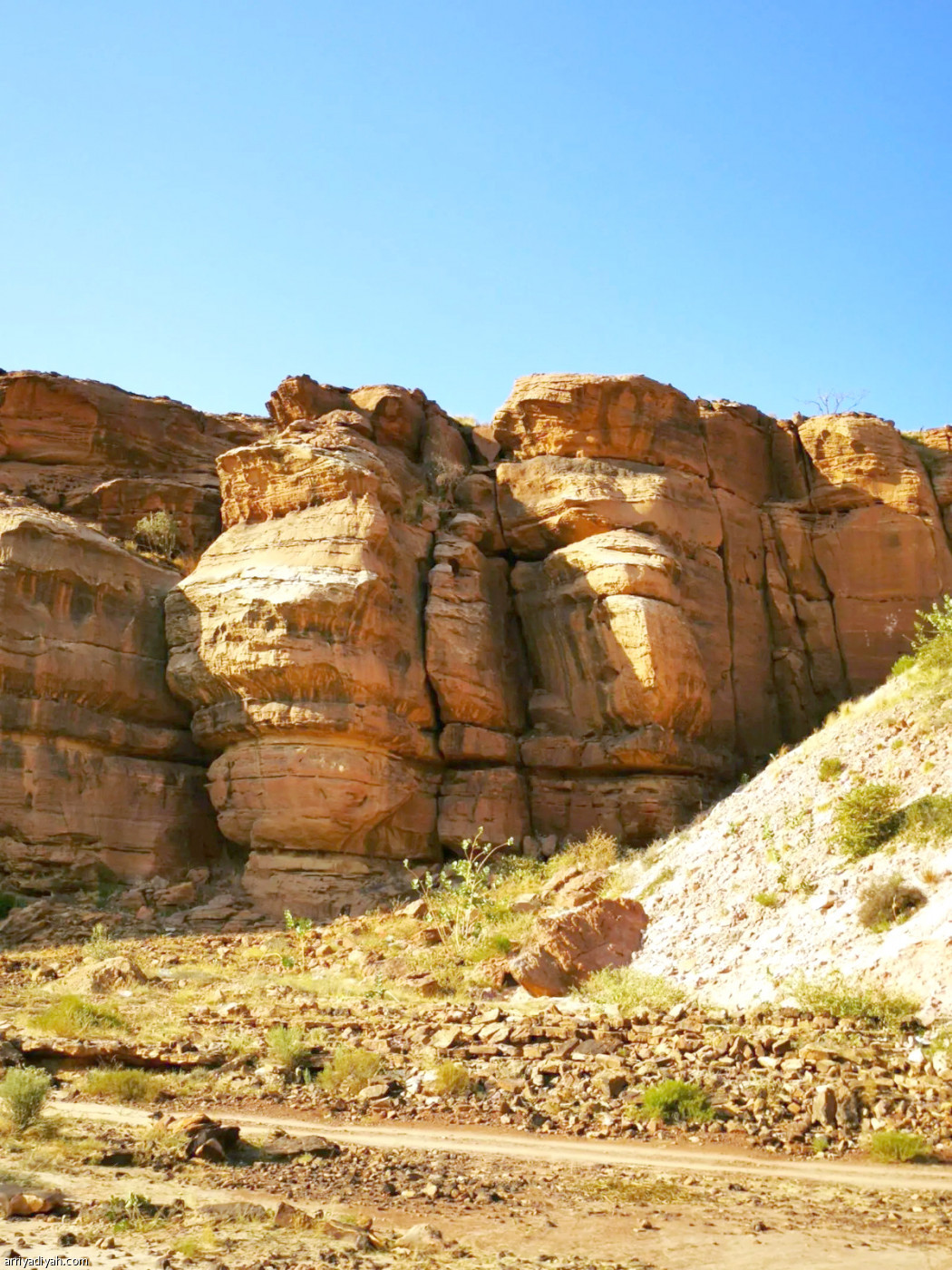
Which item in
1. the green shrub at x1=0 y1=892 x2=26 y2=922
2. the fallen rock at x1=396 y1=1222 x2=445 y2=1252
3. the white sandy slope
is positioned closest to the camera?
the fallen rock at x1=396 y1=1222 x2=445 y2=1252

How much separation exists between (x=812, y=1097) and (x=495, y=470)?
2303cm

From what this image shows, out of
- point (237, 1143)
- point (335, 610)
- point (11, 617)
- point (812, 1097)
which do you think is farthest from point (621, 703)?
point (237, 1143)

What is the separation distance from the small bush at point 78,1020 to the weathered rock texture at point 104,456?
58.3 ft

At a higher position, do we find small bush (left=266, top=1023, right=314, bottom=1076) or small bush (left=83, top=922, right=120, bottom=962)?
small bush (left=83, top=922, right=120, bottom=962)

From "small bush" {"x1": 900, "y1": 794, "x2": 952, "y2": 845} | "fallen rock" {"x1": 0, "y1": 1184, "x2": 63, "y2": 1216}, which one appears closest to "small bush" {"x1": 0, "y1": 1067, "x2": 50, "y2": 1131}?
"fallen rock" {"x1": 0, "y1": 1184, "x2": 63, "y2": 1216}

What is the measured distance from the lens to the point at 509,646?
31281 millimetres

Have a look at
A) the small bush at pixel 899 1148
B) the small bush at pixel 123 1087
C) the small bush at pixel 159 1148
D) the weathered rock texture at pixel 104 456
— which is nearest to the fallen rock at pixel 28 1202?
the small bush at pixel 159 1148

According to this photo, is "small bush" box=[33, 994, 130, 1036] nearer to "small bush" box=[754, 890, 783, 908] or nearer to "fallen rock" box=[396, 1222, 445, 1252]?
"fallen rock" box=[396, 1222, 445, 1252]

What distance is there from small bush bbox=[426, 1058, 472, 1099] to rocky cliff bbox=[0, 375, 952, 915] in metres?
12.7

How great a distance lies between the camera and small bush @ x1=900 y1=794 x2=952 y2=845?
17.9 meters

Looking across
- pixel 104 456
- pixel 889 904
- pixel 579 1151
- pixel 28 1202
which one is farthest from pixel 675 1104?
pixel 104 456

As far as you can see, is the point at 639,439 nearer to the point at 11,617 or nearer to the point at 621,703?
the point at 621,703

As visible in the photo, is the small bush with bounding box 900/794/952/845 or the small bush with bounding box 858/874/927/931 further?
the small bush with bounding box 900/794/952/845

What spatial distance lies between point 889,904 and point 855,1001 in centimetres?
233
